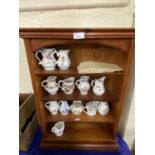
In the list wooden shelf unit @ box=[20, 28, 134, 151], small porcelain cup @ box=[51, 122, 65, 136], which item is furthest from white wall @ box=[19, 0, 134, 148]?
small porcelain cup @ box=[51, 122, 65, 136]

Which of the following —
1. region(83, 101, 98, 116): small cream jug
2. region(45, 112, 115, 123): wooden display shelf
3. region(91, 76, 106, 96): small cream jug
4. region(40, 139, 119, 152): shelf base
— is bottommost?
region(40, 139, 119, 152): shelf base

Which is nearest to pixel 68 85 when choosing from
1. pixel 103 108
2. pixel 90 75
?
pixel 90 75

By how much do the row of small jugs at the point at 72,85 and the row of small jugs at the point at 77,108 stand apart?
11 centimetres

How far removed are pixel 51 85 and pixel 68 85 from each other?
0.09m

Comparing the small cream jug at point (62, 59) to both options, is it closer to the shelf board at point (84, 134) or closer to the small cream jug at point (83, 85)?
the small cream jug at point (83, 85)

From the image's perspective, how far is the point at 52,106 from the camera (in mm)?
1085

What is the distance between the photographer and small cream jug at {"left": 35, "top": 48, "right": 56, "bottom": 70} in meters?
0.93

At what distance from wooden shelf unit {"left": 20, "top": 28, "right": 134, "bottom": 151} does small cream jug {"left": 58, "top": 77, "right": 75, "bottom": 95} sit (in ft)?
0.11

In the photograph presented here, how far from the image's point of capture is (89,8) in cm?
101

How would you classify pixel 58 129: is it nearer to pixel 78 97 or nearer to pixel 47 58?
pixel 78 97

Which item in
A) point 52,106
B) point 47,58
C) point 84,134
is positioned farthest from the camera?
point 84,134

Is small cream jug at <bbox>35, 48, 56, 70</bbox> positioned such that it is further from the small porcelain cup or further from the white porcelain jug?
the small porcelain cup

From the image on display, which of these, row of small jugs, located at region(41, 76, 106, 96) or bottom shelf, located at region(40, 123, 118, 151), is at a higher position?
row of small jugs, located at region(41, 76, 106, 96)
